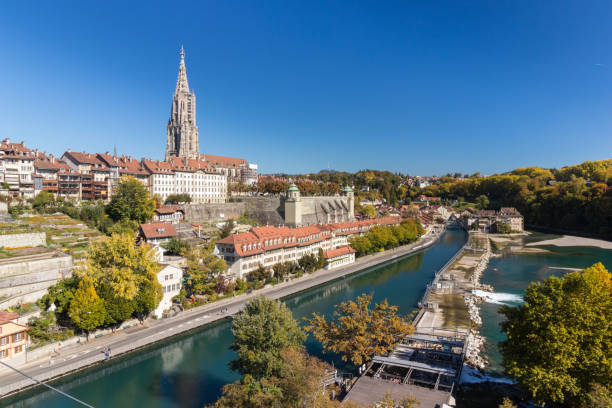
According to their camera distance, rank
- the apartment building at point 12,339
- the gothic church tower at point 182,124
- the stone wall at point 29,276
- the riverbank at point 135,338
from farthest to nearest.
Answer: the gothic church tower at point 182,124 < the stone wall at point 29,276 < the riverbank at point 135,338 < the apartment building at point 12,339

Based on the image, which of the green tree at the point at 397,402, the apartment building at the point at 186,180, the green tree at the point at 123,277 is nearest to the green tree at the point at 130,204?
the apartment building at the point at 186,180

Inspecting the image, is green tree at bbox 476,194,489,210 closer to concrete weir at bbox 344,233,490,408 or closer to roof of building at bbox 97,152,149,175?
concrete weir at bbox 344,233,490,408

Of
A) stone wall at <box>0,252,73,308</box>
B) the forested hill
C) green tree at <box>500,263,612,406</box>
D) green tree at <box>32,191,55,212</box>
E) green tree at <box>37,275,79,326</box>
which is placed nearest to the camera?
green tree at <box>500,263,612,406</box>

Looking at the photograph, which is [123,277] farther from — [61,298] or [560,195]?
[560,195]

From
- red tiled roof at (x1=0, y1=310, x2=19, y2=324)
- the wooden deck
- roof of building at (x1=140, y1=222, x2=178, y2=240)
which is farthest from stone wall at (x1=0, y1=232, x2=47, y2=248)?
the wooden deck

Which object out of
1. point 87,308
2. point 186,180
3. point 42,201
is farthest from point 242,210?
point 87,308

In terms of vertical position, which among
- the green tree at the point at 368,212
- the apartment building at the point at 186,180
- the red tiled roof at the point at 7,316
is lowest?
the red tiled roof at the point at 7,316

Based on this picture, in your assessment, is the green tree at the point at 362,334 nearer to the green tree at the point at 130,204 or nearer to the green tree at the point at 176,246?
the green tree at the point at 176,246
